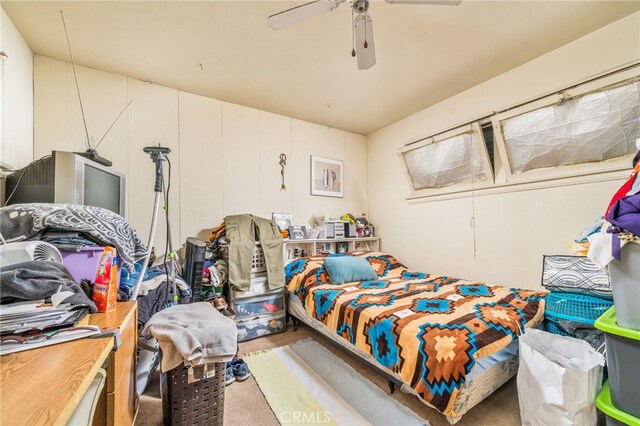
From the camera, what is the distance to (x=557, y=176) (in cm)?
218

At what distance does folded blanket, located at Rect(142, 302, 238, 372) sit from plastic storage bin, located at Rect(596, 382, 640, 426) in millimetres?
1731

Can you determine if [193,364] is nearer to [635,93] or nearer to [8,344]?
[8,344]

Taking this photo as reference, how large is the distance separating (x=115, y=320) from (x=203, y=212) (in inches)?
77.6

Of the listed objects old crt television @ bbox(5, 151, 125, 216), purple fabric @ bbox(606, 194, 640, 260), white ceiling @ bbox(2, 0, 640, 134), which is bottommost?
purple fabric @ bbox(606, 194, 640, 260)

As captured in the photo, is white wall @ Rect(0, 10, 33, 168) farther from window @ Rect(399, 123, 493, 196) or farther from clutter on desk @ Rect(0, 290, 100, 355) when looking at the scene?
window @ Rect(399, 123, 493, 196)

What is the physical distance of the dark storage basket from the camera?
4.23 feet

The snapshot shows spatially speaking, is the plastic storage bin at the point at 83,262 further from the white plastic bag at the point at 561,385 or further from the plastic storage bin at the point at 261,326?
the white plastic bag at the point at 561,385

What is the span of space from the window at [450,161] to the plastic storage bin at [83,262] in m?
3.08

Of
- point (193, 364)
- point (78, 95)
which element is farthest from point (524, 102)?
point (78, 95)

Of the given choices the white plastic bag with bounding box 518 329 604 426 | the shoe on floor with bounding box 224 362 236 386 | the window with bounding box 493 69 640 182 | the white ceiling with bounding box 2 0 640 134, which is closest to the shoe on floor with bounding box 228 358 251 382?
the shoe on floor with bounding box 224 362 236 386

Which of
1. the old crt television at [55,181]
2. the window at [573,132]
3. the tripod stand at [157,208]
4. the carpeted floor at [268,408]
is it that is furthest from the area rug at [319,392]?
the window at [573,132]

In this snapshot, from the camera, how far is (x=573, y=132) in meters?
2.05

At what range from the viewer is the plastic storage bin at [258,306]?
8.21 ft

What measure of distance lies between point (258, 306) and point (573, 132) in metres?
3.13
